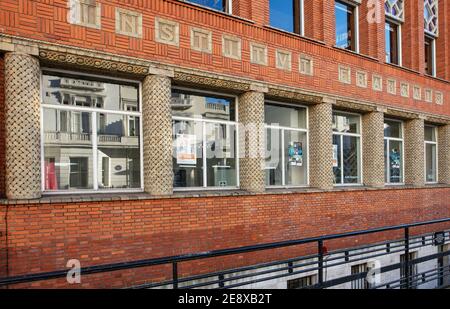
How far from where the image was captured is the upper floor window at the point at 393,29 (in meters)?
12.9

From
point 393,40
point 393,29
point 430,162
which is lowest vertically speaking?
point 430,162

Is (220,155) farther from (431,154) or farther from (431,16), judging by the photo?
(431,16)

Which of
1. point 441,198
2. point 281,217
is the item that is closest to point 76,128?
point 281,217

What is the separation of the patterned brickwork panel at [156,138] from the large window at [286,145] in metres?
3.01

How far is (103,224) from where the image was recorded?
647cm

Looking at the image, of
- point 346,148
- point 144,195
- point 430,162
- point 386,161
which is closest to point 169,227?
point 144,195

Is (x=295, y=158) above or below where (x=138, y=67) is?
below

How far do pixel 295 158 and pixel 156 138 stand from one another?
4.23 metres

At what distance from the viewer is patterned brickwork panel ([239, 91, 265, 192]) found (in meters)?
8.59

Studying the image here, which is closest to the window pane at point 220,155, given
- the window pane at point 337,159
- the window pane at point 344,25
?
the window pane at point 337,159

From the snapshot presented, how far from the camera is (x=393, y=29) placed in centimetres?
1354

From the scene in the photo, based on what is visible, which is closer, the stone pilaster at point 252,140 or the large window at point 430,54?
the stone pilaster at point 252,140

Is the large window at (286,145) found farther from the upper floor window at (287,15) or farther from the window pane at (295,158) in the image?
the upper floor window at (287,15)
